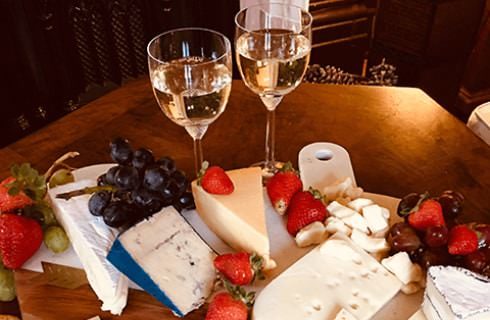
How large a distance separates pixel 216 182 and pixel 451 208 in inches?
14.4

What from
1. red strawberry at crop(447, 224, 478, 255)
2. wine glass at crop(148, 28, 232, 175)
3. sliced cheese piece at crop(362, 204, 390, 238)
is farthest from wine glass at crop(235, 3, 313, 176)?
red strawberry at crop(447, 224, 478, 255)

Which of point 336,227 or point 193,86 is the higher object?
point 193,86

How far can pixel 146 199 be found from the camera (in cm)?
90

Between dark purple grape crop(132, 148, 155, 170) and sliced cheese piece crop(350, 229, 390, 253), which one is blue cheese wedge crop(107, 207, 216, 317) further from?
sliced cheese piece crop(350, 229, 390, 253)

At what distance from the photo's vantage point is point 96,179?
1038mm

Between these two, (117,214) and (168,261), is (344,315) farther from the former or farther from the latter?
(117,214)

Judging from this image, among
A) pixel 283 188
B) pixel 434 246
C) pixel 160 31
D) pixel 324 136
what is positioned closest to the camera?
pixel 434 246

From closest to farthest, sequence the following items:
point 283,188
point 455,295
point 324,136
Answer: point 455,295, point 283,188, point 324,136

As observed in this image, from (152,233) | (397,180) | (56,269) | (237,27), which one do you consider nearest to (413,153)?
(397,180)

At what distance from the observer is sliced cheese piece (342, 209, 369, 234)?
91cm

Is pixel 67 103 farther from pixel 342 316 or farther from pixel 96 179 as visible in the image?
pixel 342 316

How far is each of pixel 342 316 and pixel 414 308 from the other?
Result: 125 mm

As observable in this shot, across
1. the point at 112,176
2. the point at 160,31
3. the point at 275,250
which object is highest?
the point at 112,176

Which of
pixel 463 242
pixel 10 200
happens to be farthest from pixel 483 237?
pixel 10 200
